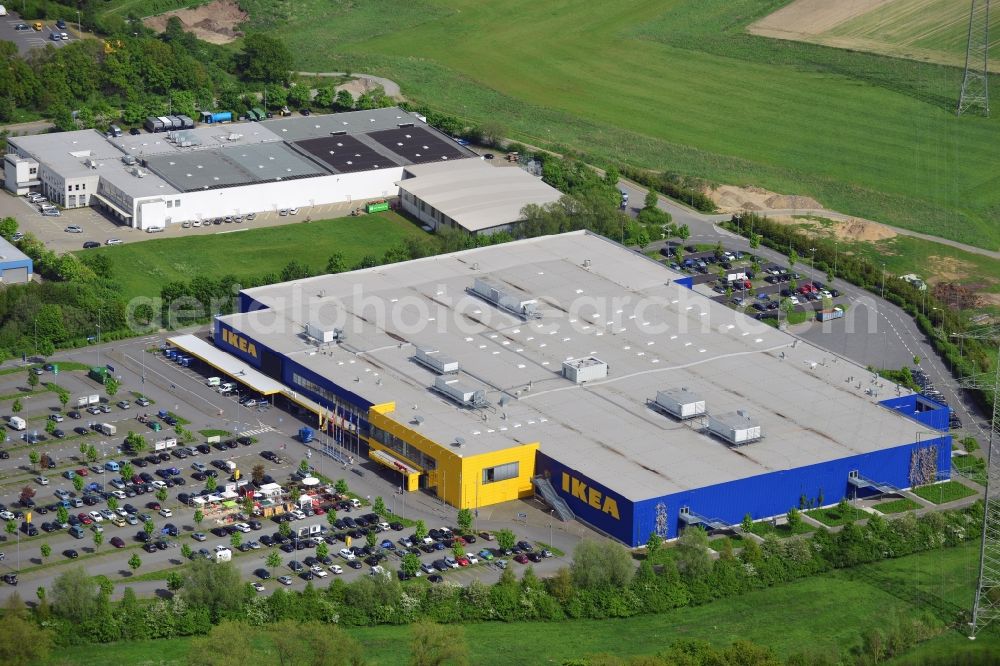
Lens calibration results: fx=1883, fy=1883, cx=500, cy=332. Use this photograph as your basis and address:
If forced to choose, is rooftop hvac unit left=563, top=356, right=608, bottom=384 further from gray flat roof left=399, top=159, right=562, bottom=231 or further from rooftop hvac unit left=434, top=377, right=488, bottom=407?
gray flat roof left=399, top=159, right=562, bottom=231

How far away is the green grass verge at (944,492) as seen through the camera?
117 metres

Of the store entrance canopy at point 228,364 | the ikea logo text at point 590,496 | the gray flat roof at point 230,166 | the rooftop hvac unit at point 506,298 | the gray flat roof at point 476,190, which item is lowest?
the store entrance canopy at point 228,364

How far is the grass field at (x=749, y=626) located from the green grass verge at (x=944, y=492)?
909 cm

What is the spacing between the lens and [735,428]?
116 m

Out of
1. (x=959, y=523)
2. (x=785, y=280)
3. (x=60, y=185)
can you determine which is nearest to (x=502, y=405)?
(x=959, y=523)

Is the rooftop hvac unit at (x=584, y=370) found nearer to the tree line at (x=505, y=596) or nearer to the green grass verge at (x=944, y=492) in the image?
the tree line at (x=505, y=596)

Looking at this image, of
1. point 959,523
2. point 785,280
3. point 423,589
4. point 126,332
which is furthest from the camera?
point 785,280

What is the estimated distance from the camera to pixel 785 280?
153 m

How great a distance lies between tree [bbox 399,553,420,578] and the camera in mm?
103938

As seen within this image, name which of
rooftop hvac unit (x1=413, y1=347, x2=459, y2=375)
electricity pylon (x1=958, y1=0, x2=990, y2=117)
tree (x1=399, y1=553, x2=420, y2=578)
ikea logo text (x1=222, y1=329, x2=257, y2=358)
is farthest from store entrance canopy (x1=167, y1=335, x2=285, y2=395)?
electricity pylon (x1=958, y1=0, x2=990, y2=117)

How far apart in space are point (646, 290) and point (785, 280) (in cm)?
1733

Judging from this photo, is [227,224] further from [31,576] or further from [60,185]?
[31,576]

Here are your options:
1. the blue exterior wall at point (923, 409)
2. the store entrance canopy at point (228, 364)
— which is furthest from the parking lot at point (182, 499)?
the blue exterior wall at point (923, 409)

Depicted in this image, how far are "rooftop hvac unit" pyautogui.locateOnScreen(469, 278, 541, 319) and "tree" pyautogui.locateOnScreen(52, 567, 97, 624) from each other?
4508 cm
